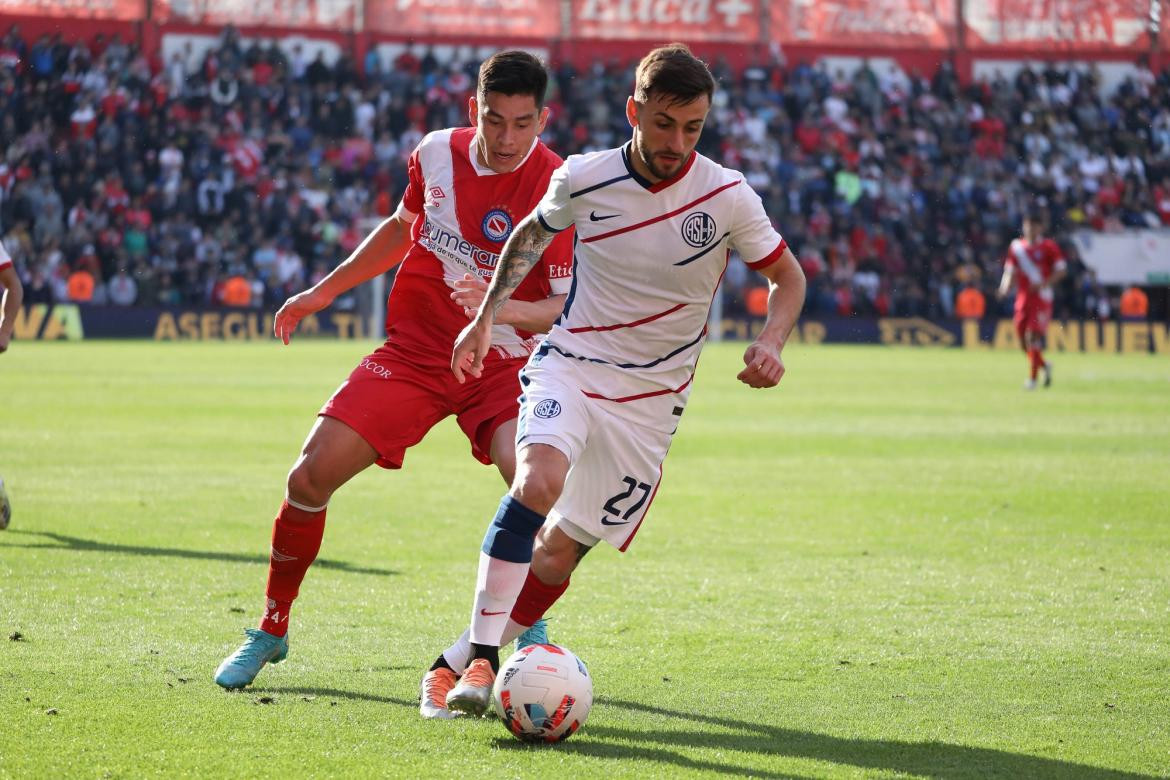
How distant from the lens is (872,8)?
142 ft

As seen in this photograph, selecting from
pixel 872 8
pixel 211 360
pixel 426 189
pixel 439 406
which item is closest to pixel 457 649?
pixel 439 406

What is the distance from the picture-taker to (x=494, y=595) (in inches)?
198

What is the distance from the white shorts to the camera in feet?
17.3

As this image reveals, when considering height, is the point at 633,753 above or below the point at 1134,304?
above

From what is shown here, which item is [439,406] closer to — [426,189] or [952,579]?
[426,189]

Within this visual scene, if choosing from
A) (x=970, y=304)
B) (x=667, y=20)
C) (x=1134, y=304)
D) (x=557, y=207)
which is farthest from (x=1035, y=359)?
(x=667, y=20)

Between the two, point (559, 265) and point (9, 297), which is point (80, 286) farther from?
point (559, 265)

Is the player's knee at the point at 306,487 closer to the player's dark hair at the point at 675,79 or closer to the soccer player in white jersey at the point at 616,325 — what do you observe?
the soccer player in white jersey at the point at 616,325

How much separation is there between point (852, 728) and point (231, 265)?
3140 centimetres

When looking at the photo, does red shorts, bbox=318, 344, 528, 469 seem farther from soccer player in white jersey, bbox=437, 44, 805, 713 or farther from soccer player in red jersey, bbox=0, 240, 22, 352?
soccer player in red jersey, bbox=0, 240, 22, 352

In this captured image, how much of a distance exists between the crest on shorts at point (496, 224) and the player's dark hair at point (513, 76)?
46cm

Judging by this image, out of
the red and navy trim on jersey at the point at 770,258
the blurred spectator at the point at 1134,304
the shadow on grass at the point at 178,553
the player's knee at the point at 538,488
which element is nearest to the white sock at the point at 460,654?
the player's knee at the point at 538,488

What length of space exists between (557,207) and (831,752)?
78.3 inches

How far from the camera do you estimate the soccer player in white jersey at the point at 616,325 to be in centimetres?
509
